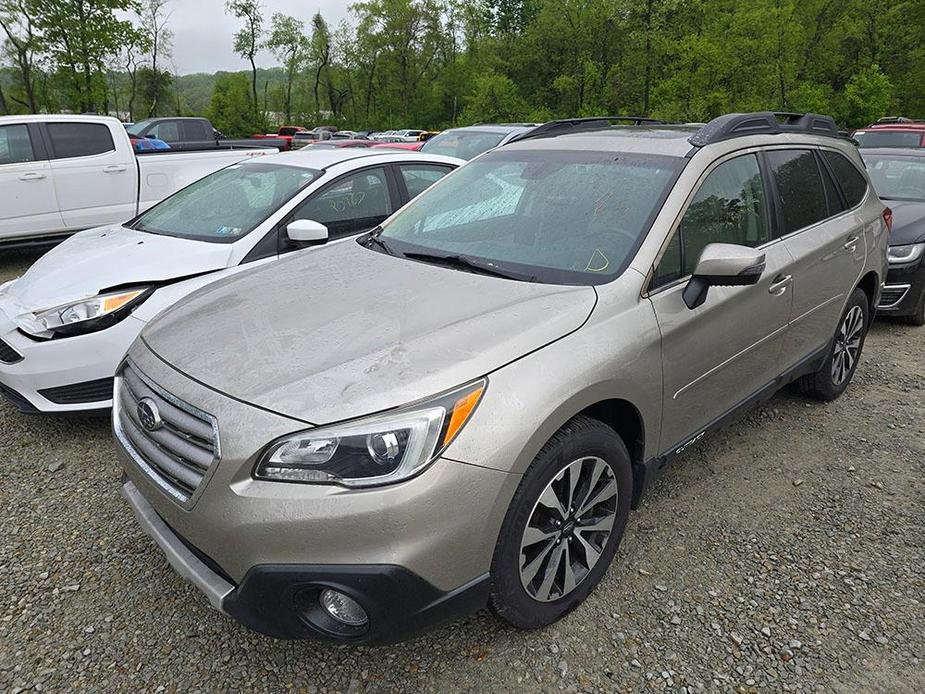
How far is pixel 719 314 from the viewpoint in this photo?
2748 millimetres

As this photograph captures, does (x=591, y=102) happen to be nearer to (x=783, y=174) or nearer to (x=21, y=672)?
(x=783, y=174)

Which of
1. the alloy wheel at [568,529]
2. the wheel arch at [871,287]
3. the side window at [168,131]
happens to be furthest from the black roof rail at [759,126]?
the side window at [168,131]

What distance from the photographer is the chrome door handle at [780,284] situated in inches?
121

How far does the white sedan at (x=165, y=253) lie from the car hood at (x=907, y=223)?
402 centimetres

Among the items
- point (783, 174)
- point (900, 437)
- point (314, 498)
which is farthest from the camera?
point (900, 437)

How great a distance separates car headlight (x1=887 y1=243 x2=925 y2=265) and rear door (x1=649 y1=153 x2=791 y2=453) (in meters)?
3.27

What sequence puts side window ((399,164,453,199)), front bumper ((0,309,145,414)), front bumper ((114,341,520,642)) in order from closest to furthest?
front bumper ((114,341,520,642)) < front bumper ((0,309,145,414)) < side window ((399,164,453,199))

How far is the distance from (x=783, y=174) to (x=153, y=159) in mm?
7388

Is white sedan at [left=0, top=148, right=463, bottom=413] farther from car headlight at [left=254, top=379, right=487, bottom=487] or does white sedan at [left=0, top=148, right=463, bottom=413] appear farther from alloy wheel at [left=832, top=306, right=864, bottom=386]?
alloy wheel at [left=832, top=306, right=864, bottom=386]

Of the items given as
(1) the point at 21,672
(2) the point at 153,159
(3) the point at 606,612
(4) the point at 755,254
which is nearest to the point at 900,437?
(4) the point at 755,254

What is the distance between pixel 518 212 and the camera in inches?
117

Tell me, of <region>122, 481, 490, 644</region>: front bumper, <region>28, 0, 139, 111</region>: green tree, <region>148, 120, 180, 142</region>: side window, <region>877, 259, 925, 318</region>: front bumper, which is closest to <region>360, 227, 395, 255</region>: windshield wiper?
<region>122, 481, 490, 644</region>: front bumper

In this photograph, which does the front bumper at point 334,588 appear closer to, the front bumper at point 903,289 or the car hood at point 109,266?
the car hood at point 109,266

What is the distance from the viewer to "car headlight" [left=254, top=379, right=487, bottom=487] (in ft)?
5.92
